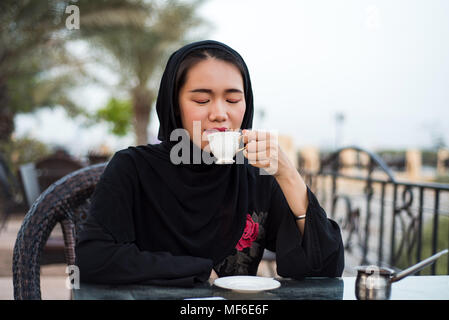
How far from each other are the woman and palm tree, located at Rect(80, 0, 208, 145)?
7.71 meters

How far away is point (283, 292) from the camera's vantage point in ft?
3.43

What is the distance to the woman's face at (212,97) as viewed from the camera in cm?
136

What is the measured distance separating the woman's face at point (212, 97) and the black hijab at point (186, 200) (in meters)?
0.08

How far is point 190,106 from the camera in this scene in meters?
1.38

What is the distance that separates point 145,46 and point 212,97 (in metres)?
10.7

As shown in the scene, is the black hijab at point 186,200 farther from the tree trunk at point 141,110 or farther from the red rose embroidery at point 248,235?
the tree trunk at point 141,110

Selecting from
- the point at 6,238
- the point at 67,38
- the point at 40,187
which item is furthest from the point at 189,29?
the point at 40,187

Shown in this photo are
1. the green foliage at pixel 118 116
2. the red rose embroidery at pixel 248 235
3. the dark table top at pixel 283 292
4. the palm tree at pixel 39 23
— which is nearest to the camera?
the dark table top at pixel 283 292

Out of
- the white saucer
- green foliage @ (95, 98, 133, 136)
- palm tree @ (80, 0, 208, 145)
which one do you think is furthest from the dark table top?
green foliage @ (95, 98, 133, 136)

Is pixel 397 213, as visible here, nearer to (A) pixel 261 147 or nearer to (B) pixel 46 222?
(A) pixel 261 147

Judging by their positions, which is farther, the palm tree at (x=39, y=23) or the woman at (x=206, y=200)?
the palm tree at (x=39, y=23)

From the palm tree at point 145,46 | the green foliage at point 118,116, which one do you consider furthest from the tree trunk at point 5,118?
the green foliage at point 118,116
